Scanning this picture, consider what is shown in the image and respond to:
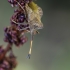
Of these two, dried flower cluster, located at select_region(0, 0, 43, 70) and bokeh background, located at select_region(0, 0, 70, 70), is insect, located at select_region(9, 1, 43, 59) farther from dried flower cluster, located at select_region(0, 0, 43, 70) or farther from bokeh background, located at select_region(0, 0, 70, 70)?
bokeh background, located at select_region(0, 0, 70, 70)

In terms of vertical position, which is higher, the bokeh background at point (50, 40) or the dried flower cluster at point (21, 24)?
the dried flower cluster at point (21, 24)

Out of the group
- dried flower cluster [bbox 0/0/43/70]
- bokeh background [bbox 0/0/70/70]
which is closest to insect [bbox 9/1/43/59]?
dried flower cluster [bbox 0/0/43/70]

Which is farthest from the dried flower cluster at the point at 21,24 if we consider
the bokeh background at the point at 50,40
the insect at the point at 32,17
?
the bokeh background at the point at 50,40

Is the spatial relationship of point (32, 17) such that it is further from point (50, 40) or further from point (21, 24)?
point (50, 40)

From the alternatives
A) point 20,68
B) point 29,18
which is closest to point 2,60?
point 29,18

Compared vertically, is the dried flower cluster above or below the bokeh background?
above

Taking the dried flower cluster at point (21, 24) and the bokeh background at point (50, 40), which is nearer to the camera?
the dried flower cluster at point (21, 24)

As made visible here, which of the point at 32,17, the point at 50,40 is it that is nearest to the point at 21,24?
the point at 32,17

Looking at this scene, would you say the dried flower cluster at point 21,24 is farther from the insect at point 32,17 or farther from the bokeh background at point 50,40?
the bokeh background at point 50,40
